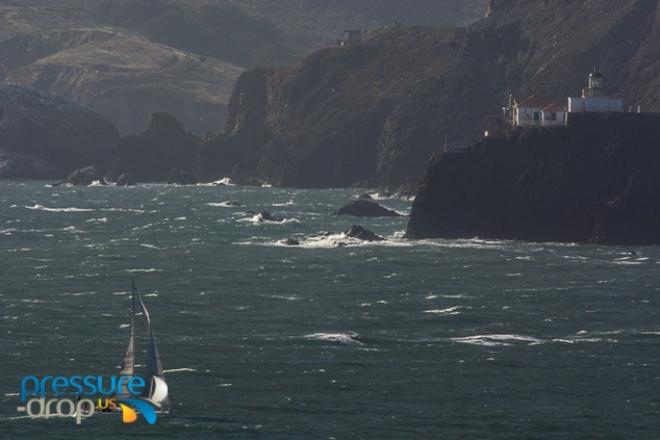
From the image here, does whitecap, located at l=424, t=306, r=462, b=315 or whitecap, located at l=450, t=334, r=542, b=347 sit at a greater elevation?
whitecap, located at l=424, t=306, r=462, b=315

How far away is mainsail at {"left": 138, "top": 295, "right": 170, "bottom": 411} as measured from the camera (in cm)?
10419

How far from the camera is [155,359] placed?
343 ft

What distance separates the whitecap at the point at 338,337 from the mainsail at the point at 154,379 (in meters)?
30.2

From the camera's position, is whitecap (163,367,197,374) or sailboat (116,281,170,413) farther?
whitecap (163,367,197,374)

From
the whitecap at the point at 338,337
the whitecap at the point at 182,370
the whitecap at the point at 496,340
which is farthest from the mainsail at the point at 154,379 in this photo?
the whitecap at the point at 496,340

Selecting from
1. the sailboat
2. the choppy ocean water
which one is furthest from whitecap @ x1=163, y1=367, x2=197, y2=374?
the sailboat

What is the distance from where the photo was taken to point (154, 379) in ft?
350

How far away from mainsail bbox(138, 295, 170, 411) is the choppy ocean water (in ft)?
7.58

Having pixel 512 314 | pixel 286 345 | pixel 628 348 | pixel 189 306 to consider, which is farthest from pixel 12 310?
pixel 628 348

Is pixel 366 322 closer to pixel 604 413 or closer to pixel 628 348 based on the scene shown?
pixel 628 348

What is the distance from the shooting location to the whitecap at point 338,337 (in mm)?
144875

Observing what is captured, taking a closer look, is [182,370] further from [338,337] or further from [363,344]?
[338,337]

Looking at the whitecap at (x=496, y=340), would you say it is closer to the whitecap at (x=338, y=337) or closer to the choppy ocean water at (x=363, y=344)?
the choppy ocean water at (x=363, y=344)

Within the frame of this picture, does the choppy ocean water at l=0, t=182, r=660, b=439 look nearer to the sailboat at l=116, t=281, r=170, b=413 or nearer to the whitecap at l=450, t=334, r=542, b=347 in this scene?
the whitecap at l=450, t=334, r=542, b=347
